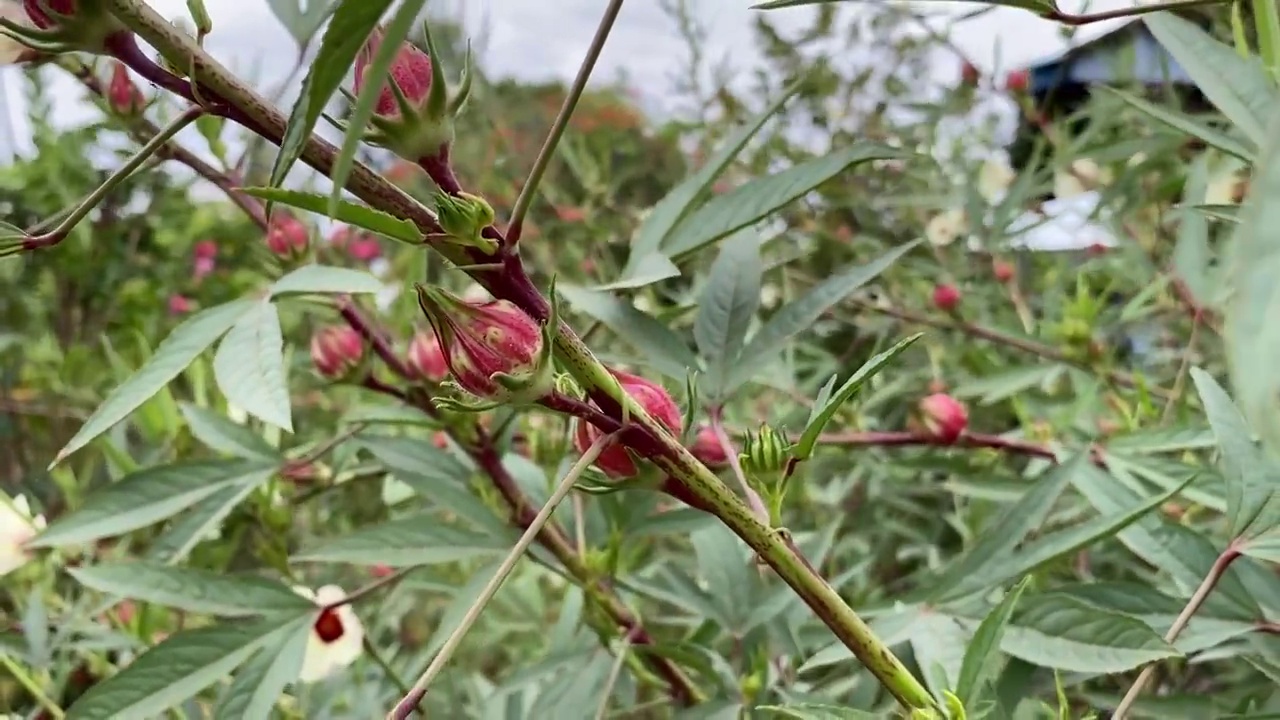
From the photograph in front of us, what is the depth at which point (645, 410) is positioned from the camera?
1.08ft

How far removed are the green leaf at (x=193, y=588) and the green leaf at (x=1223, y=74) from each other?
17.9 inches

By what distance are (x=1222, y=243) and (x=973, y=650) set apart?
2.10ft

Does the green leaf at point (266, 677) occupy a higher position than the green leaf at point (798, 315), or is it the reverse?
the green leaf at point (798, 315)

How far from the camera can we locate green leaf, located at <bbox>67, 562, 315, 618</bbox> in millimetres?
501

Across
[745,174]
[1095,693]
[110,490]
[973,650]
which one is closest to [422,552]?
[110,490]

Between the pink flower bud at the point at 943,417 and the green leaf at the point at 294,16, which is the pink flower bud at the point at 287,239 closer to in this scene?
the green leaf at the point at 294,16

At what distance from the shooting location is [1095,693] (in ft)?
2.17

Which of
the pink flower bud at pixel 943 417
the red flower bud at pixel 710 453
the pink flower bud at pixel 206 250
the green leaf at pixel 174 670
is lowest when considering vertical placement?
the pink flower bud at pixel 943 417

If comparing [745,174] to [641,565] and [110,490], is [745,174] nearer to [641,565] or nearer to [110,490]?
[641,565]

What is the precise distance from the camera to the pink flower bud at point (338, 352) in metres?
0.54

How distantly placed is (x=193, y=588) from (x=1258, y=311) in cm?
50

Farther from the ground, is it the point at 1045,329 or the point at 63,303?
the point at 63,303

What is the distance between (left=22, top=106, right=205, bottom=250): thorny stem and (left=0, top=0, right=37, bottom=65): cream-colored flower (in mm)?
46

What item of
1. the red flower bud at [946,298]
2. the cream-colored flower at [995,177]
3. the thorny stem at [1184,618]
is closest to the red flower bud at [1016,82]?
the cream-colored flower at [995,177]
